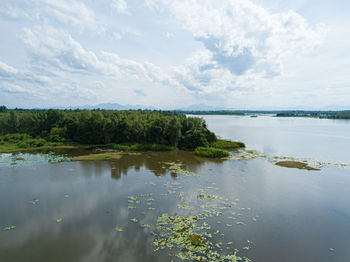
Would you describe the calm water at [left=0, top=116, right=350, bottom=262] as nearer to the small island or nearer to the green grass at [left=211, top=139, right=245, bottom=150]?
the small island

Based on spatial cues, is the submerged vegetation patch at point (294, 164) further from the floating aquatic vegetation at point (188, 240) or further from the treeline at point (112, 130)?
the floating aquatic vegetation at point (188, 240)

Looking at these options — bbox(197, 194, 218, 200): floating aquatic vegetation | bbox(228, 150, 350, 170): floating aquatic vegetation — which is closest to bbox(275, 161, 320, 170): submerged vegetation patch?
bbox(228, 150, 350, 170): floating aquatic vegetation

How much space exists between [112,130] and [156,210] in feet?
109

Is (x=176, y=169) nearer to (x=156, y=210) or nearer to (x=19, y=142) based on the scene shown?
(x=156, y=210)

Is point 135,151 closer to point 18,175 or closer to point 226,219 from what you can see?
point 18,175

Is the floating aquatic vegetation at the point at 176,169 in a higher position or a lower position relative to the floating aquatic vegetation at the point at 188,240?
higher

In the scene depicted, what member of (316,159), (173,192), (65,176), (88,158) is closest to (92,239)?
(173,192)

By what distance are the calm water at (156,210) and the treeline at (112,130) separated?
15269mm

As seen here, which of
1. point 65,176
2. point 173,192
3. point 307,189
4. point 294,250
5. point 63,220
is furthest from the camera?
point 65,176

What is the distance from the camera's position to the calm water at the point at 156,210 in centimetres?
1176

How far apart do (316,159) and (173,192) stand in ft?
90.0

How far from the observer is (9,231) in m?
13.3

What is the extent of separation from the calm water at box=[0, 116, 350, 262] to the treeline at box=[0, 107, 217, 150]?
1527cm

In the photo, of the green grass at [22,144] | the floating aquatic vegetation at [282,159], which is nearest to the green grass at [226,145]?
the floating aquatic vegetation at [282,159]
